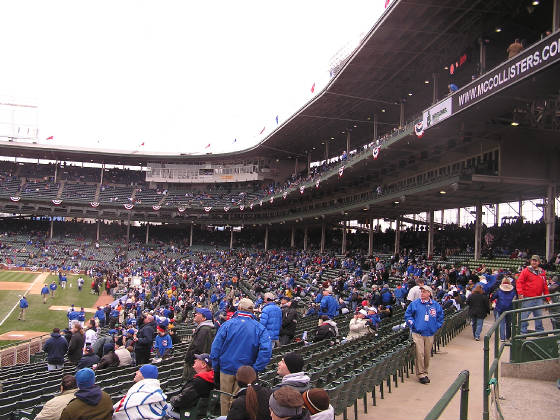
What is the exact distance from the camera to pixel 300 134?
44.1 metres

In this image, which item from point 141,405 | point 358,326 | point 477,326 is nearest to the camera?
point 141,405

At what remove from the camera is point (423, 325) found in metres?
9.20

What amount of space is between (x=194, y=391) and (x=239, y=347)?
721 mm

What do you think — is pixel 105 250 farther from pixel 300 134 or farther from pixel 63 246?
pixel 300 134

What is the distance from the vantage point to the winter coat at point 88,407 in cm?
487

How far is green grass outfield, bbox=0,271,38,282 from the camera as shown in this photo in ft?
130

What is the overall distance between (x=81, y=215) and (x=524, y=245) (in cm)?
5047

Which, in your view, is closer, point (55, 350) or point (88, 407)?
point (88, 407)

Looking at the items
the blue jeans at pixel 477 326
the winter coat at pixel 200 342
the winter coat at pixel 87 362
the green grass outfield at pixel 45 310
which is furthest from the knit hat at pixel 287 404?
the green grass outfield at pixel 45 310

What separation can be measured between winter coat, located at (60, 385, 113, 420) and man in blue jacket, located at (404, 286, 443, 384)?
19.1 ft

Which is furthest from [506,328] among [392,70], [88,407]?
[392,70]

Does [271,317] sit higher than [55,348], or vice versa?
[271,317]

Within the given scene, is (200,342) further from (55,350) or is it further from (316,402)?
(55,350)

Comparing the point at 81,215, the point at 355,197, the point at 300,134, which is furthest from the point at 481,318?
the point at 81,215
